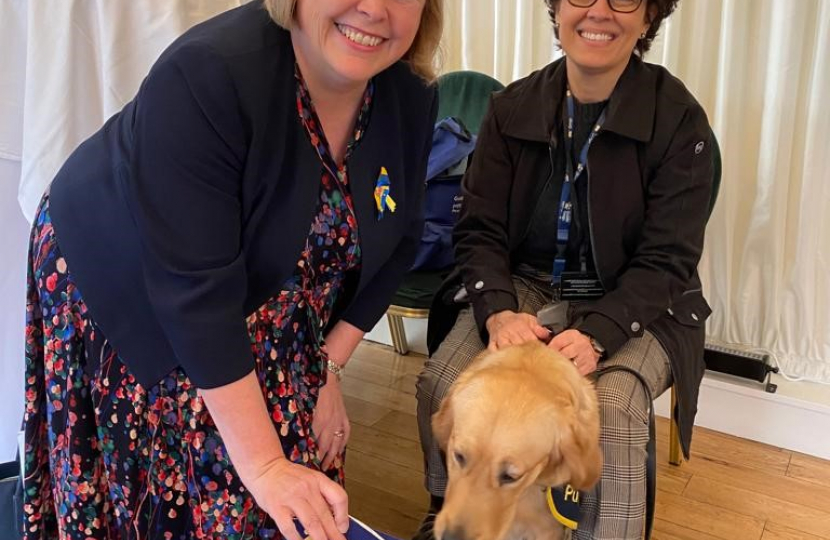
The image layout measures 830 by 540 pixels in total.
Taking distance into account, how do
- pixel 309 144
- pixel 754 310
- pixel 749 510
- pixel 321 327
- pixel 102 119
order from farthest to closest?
A: 1. pixel 754 310
2. pixel 749 510
3. pixel 102 119
4. pixel 321 327
5. pixel 309 144

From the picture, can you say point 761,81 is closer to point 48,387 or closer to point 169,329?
point 169,329

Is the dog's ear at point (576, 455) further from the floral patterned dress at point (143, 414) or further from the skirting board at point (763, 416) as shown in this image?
the skirting board at point (763, 416)

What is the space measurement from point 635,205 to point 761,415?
3.69 feet

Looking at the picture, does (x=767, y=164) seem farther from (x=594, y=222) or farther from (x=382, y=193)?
(x=382, y=193)

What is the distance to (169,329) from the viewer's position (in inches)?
38.7

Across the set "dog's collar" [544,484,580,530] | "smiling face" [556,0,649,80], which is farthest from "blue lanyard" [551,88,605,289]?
"dog's collar" [544,484,580,530]

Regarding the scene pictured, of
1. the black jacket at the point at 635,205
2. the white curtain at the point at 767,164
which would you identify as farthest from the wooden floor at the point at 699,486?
the black jacket at the point at 635,205

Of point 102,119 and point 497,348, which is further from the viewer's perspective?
point 102,119

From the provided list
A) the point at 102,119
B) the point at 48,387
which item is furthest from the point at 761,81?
the point at 48,387

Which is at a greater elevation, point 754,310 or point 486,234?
point 486,234

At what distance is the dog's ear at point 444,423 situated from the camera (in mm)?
1321

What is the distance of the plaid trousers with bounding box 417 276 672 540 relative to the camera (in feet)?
4.48

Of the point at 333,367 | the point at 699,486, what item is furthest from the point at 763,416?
the point at 333,367

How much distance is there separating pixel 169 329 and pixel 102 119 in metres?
0.95
